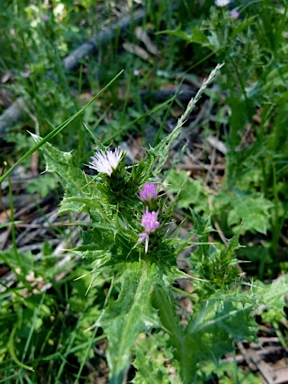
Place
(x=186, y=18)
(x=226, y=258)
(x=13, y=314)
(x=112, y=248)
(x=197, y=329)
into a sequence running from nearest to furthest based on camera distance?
1. (x=112, y=248)
2. (x=226, y=258)
3. (x=197, y=329)
4. (x=13, y=314)
5. (x=186, y=18)

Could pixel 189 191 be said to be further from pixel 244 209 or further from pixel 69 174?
pixel 69 174

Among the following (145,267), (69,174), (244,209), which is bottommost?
(244,209)

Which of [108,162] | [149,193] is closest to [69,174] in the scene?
[108,162]

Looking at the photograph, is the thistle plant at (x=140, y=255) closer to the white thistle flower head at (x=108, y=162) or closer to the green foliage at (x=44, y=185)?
the white thistle flower head at (x=108, y=162)

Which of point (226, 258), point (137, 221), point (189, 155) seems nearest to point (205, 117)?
point (189, 155)

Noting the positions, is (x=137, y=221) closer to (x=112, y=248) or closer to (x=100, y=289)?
(x=112, y=248)

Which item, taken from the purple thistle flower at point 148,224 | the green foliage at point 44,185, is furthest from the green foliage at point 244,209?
the purple thistle flower at point 148,224

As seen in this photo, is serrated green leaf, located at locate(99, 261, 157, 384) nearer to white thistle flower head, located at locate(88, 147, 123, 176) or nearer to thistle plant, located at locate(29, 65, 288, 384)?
thistle plant, located at locate(29, 65, 288, 384)
